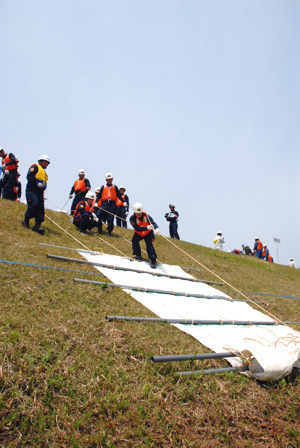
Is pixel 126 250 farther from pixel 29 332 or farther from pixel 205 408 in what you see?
pixel 205 408

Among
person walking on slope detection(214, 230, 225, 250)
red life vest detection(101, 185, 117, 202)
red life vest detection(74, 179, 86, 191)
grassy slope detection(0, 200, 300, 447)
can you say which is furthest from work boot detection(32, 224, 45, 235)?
person walking on slope detection(214, 230, 225, 250)

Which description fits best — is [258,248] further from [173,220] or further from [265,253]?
[173,220]

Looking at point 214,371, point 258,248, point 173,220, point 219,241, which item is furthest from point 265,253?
point 214,371

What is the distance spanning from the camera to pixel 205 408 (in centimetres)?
313

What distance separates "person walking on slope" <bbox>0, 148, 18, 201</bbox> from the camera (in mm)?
12229

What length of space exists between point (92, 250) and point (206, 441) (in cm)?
684

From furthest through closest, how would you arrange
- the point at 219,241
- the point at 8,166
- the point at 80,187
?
1. the point at 219,241
2. the point at 80,187
3. the point at 8,166

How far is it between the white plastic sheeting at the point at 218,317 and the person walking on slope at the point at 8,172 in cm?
628

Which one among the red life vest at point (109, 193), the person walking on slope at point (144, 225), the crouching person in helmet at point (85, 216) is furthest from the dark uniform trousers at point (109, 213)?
the person walking on slope at point (144, 225)

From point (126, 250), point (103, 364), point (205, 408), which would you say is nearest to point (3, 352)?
point (103, 364)

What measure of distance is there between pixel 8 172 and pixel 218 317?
10162 millimetres

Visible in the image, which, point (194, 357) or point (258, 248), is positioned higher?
point (258, 248)

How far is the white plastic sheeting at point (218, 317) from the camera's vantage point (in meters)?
3.87

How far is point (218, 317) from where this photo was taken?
6086 mm
